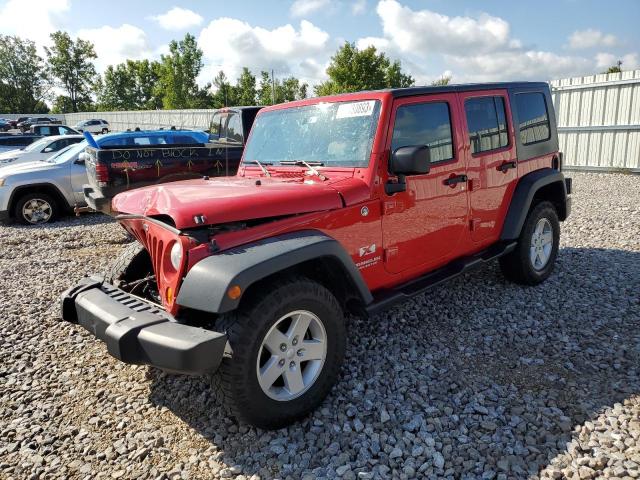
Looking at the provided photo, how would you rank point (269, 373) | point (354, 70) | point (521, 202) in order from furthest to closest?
point (354, 70), point (521, 202), point (269, 373)

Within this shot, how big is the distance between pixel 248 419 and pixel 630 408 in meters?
2.28

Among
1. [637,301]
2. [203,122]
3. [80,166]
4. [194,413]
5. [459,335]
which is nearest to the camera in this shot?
[194,413]

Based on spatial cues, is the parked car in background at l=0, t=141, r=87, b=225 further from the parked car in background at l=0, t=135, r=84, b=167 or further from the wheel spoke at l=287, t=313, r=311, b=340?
the wheel spoke at l=287, t=313, r=311, b=340

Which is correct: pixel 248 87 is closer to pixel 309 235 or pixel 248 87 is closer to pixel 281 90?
pixel 281 90

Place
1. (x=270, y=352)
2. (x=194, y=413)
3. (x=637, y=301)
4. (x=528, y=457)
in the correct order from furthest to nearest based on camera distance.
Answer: (x=637, y=301) < (x=194, y=413) < (x=270, y=352) < (x=528, y=457)

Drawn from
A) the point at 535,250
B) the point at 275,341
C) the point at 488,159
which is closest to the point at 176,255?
the point at 275,341

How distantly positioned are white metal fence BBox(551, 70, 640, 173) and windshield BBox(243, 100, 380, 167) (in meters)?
11.3

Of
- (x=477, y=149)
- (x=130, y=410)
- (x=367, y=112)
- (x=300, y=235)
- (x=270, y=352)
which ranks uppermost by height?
(x=367, y=112)

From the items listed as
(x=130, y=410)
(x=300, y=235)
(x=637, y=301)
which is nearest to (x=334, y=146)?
(x=300, y=235)

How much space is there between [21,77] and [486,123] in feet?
258

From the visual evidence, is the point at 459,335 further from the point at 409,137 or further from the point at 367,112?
the point at 367,112

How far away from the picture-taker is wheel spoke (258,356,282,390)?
2.72 m

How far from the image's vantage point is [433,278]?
3814mm

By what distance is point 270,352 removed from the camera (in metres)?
2.79
